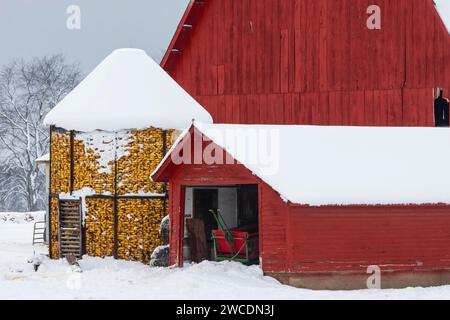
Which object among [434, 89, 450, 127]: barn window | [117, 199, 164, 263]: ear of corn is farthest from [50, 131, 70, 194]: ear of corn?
[434, 89, 450, 127]: barn window

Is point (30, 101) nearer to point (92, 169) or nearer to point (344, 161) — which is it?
point (92, 169)

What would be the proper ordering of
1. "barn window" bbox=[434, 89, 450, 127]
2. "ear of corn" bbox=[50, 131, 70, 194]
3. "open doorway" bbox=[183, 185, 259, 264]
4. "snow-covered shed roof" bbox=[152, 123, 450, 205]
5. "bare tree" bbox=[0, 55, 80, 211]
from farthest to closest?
"bare tree" bbox=[0, 55, 80, 211] < "barn window" bbox=[434, 89, 450, 127] < "ear of corn" bbox=[50, 131, 70, 194] < "open doorway" bbox=[183, 185, 259, 264] < "snow-covered shed roof" bbox=[152, 123, 450, 205]

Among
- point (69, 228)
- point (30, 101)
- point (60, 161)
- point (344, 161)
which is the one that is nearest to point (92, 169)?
point (60, 161)

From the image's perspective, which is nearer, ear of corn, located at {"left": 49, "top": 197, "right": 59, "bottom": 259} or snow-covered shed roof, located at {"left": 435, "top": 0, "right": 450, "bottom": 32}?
ear of corn, located at {"left": 49, "top": 197, "right": 59, "bottom": 259}

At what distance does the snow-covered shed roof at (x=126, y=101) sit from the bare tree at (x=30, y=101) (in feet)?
76.4

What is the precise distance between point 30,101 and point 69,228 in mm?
27225

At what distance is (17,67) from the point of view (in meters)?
46.7

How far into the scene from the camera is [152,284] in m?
14.9

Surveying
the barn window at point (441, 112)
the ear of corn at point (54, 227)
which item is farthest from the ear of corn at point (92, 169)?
the barn window at point (441, 112)

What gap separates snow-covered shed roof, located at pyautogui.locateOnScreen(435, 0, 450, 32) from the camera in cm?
2152

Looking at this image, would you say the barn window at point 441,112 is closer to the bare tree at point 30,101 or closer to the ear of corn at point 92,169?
the ear of corn at point 92,169

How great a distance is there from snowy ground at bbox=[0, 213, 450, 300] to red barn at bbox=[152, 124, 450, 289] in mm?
654

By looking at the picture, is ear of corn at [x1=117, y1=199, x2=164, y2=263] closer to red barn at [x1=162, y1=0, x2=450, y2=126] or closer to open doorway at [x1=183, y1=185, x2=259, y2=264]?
open doorway at [x1=183, y1=185, x2=259, y2=264]

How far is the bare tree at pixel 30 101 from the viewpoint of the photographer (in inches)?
1750
